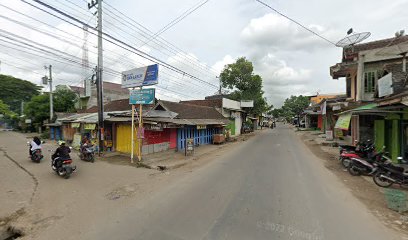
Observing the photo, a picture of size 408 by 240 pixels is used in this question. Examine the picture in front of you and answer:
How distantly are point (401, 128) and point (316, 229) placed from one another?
32.9ft

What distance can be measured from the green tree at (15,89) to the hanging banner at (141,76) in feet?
174

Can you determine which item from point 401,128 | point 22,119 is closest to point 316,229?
point 401,128

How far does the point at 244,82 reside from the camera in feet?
127

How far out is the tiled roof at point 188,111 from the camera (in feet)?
62.8

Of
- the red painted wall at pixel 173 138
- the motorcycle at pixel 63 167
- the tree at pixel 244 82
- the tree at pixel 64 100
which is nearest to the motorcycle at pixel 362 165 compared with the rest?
the red painted wall at pixel 173 138

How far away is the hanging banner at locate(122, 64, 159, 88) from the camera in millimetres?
12219

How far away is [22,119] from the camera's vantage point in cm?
4288

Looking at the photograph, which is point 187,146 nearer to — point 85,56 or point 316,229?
point 316,229

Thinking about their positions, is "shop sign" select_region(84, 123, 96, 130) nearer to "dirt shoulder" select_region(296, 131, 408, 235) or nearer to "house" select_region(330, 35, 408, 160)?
"dirt shoulder" select_region(296, 131, 408, 235)

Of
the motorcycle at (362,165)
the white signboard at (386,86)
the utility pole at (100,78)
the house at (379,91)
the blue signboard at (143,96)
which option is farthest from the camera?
the utility pole at (100,78)

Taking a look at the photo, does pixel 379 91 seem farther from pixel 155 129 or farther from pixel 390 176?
pixel 155 129

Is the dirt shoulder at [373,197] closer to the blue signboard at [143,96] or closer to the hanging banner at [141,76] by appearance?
the blue signboard at [143,96]

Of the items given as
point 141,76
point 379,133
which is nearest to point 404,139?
point 379,133

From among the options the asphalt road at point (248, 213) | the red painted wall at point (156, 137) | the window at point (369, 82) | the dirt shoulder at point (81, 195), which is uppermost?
the window at point (369, 82)
